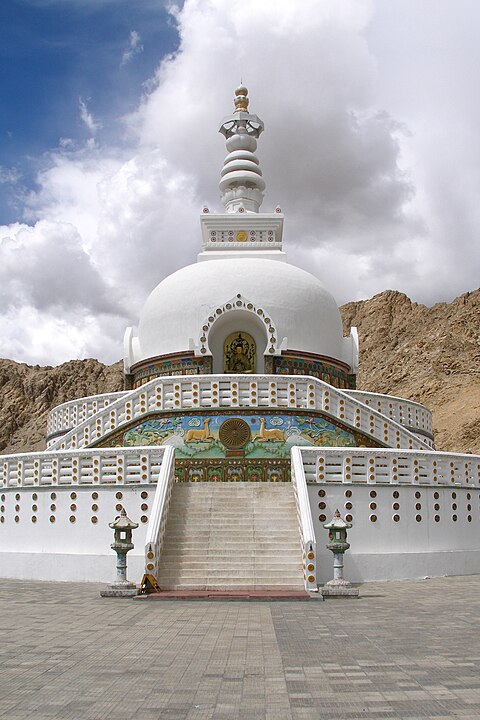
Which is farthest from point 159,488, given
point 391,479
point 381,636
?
point 381,636

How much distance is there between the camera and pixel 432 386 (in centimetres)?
5847

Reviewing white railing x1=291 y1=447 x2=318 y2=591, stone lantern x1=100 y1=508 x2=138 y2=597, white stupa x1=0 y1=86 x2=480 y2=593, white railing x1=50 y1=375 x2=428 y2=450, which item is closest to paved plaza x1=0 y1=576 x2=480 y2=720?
stone lantern x1=100 y1=508 x2=138 y2=597

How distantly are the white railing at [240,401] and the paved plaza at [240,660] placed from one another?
18.6ft

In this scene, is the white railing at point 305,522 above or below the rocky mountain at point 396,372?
below

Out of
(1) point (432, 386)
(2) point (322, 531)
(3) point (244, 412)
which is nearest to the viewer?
(2) point (322, 531)

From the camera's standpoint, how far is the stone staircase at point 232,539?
1096 centimetres

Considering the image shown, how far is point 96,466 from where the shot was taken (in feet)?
42.8

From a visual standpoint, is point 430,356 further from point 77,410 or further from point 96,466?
point 96,466

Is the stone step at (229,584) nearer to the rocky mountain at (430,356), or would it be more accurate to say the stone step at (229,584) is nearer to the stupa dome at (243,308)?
Answer: the stupa dome at (243,308)

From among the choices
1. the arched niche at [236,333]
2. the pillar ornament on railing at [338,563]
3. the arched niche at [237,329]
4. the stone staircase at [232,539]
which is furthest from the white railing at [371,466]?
the arched niche at [236,333]

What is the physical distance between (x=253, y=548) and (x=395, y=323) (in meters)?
68.2

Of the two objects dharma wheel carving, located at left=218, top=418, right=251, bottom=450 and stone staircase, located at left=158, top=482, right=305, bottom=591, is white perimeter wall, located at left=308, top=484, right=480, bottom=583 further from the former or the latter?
dharma wheel carving, located at left=218, top=418, right=251, bottom=450

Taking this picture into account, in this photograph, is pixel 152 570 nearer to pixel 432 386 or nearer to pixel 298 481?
pixel 298 481

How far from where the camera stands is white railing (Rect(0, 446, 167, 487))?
508 inches
